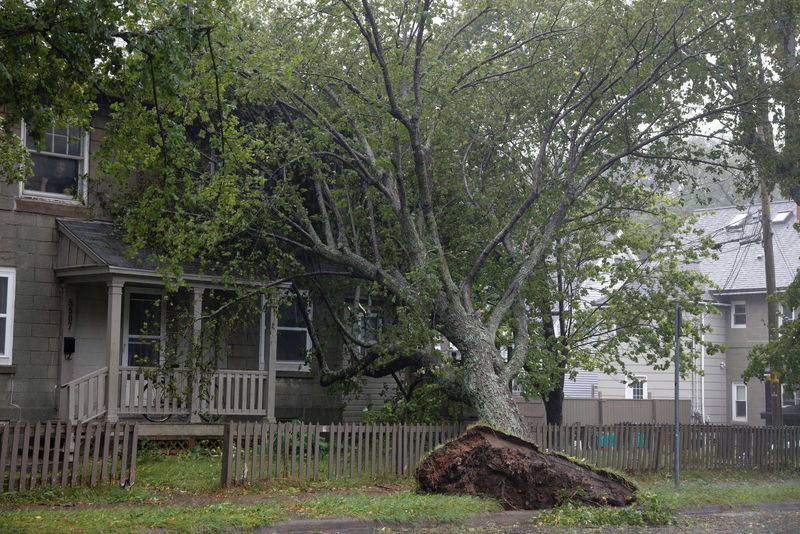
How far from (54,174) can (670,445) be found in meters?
14.8

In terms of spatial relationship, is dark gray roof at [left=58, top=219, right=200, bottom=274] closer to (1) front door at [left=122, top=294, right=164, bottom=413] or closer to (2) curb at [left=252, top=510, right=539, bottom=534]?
(1) front door at [left=122, top=294, right=164, bottom=413]

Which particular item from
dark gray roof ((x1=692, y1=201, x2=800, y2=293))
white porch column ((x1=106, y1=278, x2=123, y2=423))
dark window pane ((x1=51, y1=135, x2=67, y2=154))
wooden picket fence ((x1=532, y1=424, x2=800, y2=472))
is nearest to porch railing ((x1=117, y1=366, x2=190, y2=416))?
white porch column ((x1=106, y1=278, x2=123, y2=423))

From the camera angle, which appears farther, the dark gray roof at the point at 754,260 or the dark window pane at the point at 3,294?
the dark gray roof at the point at 754,260

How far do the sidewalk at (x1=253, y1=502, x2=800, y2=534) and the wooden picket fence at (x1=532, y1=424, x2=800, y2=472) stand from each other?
153 inches

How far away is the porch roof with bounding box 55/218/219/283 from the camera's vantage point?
16500mm

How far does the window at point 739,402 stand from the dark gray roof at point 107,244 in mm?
26677

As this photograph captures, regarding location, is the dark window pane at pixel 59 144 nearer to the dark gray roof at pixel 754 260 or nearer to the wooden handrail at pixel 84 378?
the wooden handrail at pixel 84 378

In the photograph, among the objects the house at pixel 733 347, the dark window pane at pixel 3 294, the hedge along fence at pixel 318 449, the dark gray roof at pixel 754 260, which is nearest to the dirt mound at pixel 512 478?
the hedge along fence at pixel 318 449

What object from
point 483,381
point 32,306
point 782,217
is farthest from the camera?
point 782,217

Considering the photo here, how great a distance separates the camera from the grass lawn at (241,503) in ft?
33.0

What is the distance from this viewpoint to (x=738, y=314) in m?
37.4

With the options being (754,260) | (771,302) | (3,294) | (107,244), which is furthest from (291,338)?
(754,260)

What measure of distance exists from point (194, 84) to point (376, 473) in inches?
291

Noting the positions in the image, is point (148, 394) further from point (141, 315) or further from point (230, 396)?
point (141, 315)
